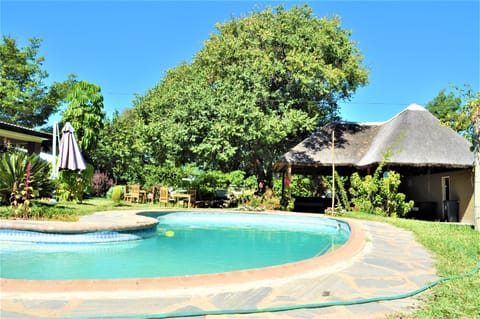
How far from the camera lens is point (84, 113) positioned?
68.0 feet

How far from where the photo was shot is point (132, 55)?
23.7 meters

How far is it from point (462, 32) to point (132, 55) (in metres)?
18.7

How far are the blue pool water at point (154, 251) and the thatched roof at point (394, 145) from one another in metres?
6.27

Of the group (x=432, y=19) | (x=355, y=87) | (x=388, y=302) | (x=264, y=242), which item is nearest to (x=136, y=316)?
(x=388, y=302)

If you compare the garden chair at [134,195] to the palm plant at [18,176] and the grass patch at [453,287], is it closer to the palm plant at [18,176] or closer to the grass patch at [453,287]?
the palm plant at [18,176]

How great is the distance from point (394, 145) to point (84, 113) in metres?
16.8

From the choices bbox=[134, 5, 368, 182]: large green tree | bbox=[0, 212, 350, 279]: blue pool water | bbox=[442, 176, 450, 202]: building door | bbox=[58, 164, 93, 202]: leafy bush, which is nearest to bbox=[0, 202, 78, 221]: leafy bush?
bbox=[0, 212, 350, 279]: blue pool water

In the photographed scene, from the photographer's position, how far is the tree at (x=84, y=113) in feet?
67.6

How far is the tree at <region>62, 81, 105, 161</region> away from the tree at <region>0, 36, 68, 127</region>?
445 inches

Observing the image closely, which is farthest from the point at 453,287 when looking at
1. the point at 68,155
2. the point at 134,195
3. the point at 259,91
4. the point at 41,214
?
the point at 134,195

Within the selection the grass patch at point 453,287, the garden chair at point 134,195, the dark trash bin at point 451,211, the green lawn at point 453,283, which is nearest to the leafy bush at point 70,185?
the garden chair at point 134,195

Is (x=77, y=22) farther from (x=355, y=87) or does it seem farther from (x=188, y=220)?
(x=355, y=87)

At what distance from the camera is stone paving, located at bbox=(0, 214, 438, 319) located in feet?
10.6

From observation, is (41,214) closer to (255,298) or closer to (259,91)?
(255,298)
